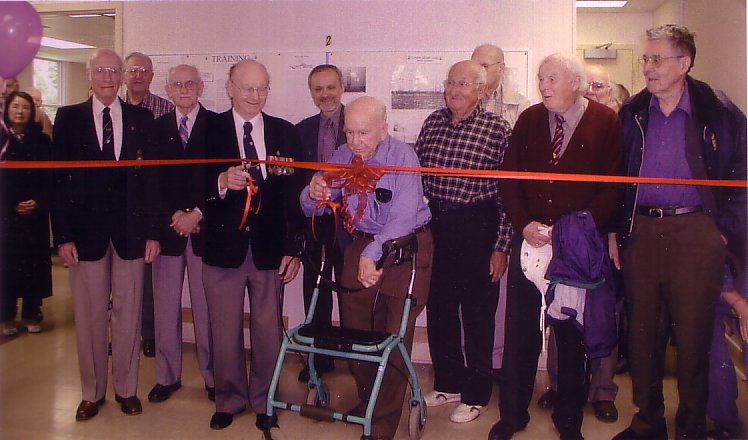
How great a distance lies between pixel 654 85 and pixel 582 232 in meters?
0.70

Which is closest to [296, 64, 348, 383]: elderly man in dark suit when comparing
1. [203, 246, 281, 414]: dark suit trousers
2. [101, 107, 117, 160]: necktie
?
[203, 246, 281, 414]: dark suit trousers

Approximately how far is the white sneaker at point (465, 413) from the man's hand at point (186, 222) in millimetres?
1593

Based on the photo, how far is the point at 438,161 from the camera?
9.81 feet

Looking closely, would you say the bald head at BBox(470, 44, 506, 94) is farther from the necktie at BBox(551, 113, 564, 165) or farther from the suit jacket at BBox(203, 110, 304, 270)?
Answer: the suit jacket at BBox(203, 110, 304, 270)

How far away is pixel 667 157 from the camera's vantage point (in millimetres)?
2629

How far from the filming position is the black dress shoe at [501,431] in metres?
2.80

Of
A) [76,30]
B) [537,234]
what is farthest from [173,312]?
[537,234]

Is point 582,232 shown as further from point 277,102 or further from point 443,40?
point 277,102

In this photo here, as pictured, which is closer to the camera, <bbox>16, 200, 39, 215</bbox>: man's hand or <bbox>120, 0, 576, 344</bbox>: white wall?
<bbox>16, 200, 39, 215</bbox>: man's hand

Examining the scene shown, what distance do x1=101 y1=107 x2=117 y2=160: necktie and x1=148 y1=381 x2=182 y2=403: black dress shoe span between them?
1246 millimetres

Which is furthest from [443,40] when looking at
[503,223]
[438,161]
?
[503,223]

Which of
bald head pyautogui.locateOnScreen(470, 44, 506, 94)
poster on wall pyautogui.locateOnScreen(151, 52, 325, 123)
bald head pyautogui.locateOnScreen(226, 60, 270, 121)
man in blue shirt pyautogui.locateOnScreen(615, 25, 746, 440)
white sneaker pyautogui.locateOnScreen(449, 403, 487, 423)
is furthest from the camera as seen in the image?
poster on wall pyautogui.locateOnScreen(151, 52, 325, 123)

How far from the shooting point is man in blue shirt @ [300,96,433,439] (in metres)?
2.70

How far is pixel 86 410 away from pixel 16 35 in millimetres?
1848
